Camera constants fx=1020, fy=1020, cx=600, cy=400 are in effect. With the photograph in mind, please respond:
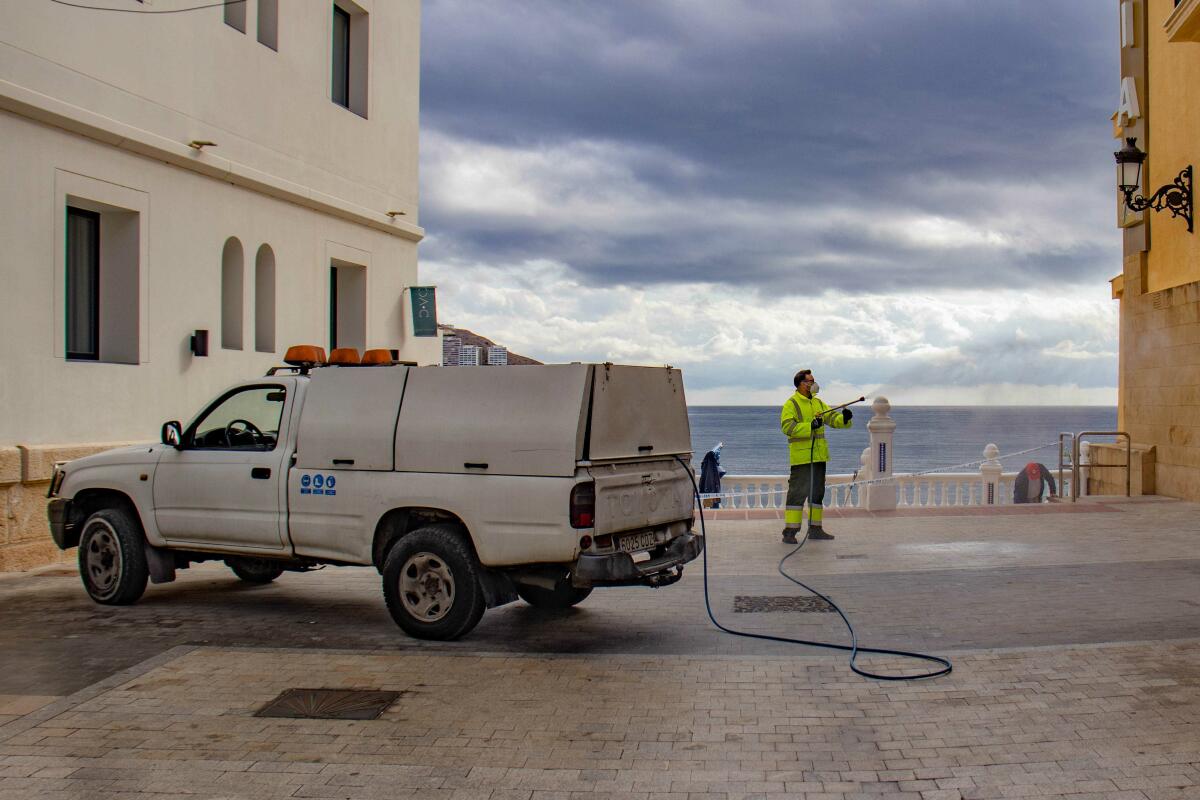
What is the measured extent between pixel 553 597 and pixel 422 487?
1809 mm

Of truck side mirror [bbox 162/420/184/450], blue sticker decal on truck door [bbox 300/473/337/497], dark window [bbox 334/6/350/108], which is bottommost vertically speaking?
blue sticker decal on truck door [bbox 300/473/337/497]

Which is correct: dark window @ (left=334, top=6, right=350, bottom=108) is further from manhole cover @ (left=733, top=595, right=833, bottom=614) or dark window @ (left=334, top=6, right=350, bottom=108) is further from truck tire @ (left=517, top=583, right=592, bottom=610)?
manhole cover @ (left=733, top=595, right=833, bottom=614)

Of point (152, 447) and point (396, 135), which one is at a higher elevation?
point (396, 135)

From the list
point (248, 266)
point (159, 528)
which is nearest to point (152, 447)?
point (159, 528)

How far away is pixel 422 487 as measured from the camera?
24.1ft

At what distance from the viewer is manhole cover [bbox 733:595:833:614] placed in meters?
8.52

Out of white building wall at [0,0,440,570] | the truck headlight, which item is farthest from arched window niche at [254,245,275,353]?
the truck headlight

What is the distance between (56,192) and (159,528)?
4.78 meters

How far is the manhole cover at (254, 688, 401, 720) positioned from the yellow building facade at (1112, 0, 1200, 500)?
14.3 m

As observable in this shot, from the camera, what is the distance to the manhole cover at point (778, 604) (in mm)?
8516

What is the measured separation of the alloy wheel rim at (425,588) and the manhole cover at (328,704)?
1.23 meters

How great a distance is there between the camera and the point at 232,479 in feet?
27.3

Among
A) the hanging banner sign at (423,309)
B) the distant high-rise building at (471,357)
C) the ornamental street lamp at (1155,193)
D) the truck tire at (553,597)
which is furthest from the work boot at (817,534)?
the hanging banner sign at (423,309)

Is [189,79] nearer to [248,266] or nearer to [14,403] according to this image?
[248,266]
